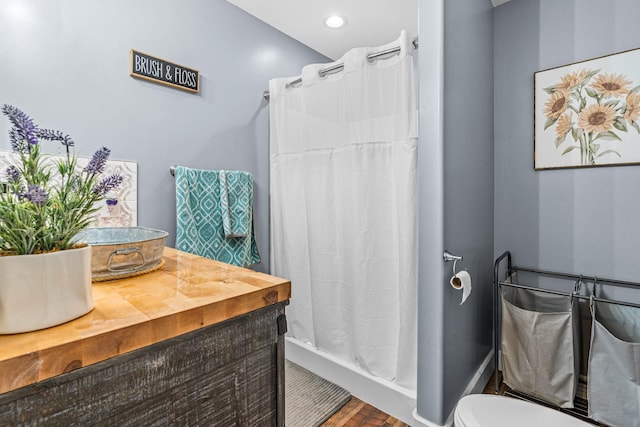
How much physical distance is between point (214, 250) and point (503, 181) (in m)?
1.88

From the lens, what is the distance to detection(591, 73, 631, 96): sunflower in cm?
162

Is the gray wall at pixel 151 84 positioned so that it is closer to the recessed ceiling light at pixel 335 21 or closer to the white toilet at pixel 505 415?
the recessed ceiling light at pixel 335 21

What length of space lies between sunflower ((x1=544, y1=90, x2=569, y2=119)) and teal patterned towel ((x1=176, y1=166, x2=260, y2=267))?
1862 mm

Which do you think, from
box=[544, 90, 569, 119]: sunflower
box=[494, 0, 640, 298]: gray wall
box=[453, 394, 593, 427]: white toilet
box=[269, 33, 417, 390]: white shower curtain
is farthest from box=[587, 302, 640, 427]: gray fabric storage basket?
box=[544, 90, 569, 119]: sunflower

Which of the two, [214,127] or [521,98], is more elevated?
[521,98]

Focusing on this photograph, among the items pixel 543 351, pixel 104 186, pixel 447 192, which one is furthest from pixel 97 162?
pixel 543 351

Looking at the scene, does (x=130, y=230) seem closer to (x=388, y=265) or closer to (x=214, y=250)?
(x=214, y=250)

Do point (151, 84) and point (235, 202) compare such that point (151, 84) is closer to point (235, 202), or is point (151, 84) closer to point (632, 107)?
point (235, 202)

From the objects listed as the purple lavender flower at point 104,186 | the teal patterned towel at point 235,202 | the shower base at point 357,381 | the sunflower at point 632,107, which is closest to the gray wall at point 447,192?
the shower base at point 357,381

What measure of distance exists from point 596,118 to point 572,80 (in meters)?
0.26

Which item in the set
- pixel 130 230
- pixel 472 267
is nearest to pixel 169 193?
pixel 130 230

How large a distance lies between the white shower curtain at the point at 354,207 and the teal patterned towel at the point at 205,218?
12.3 inches

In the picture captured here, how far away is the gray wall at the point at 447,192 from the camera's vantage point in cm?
132

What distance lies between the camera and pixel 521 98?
76.8 inches
